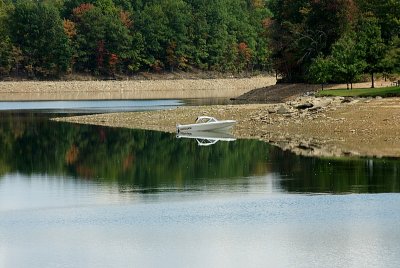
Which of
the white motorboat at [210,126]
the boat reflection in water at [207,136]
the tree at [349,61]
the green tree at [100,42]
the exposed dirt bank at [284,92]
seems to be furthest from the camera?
the green tree at [100,42]

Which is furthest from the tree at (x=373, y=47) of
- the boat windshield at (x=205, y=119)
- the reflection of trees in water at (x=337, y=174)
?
the reflection of trees in water at (x=337, y=174)

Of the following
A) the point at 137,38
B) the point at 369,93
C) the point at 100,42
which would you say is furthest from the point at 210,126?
the point at 137,38

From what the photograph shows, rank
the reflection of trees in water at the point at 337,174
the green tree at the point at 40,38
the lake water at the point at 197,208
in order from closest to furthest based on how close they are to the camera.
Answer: the lake water at the point at 197,208
the reflection of trees in water at the point at 337,174
the green tree at the point at 40,38

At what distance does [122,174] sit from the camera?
46250mm

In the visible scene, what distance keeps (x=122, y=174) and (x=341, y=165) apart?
32.0ft

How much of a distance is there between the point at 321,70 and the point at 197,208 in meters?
60.9

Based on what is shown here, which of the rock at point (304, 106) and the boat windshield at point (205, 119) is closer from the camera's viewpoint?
the boat windshield at point (205, 119)

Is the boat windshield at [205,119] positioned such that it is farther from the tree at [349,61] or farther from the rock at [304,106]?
the tree at [349,61]

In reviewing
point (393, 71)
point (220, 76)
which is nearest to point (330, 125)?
point (393, 71)

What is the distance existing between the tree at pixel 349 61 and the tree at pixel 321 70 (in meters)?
0.66

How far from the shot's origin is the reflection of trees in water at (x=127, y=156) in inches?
1799

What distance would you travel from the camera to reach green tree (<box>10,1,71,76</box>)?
16475 cm

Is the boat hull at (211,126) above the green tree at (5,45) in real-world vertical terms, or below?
below

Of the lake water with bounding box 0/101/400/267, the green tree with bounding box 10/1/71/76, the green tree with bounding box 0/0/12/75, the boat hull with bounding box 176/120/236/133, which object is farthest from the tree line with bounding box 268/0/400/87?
the green tree with bounding box 0/0/12/75
